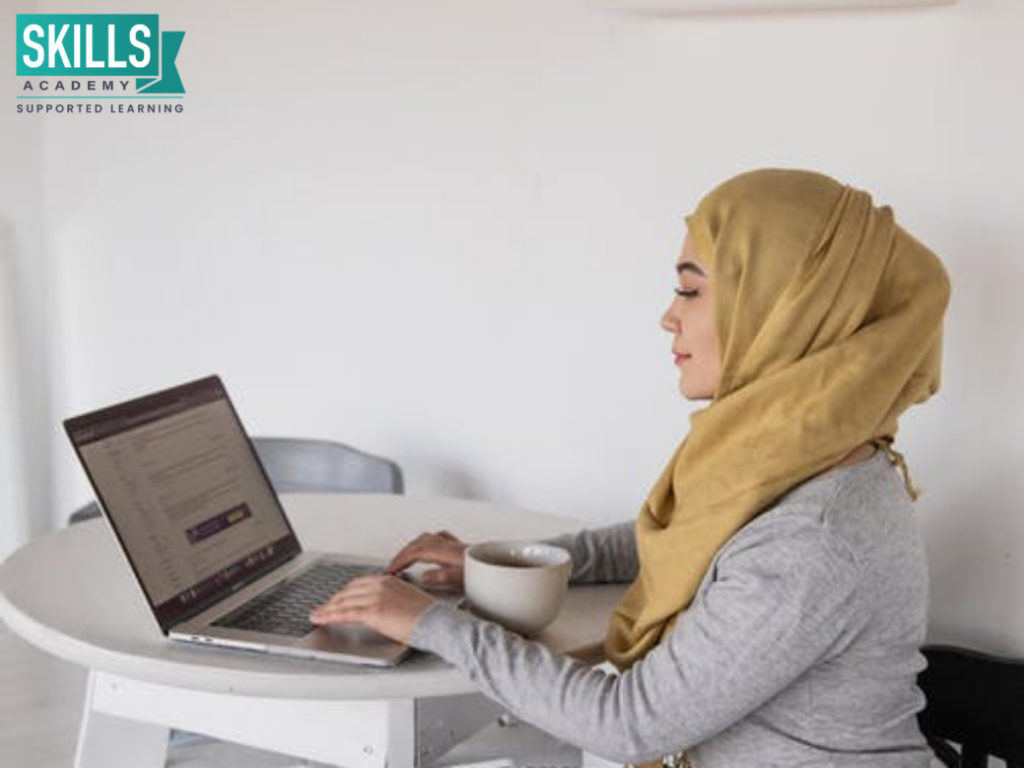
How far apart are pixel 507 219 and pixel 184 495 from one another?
1.00 m

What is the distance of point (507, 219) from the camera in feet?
7.06

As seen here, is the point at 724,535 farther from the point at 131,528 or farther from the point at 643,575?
the point at 131,528

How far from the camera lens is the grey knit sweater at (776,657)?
3.40 feet

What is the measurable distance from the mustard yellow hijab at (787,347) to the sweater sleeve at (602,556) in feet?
0.82

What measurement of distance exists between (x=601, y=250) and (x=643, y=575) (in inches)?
35.3

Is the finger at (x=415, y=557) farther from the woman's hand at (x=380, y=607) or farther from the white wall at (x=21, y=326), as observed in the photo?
the white wall at (x=21, y=326)

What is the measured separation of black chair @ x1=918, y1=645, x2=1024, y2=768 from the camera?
1.34m

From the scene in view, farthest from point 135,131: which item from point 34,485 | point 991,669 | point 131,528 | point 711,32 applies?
point 991,669

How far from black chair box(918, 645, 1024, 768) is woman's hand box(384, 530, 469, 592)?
22.2 inches

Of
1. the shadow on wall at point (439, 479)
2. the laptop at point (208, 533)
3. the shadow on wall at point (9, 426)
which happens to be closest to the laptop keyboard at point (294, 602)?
the laptop at point (208, 533)

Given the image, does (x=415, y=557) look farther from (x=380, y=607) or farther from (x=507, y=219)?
(x=507, y=219)

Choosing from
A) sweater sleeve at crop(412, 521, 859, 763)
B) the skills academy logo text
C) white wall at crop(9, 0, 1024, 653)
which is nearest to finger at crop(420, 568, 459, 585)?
sweater sleeve at crop(412, 521, 859, 763)

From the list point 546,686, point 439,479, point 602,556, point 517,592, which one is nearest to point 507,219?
point 439,479

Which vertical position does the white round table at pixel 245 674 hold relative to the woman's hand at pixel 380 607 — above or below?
below
